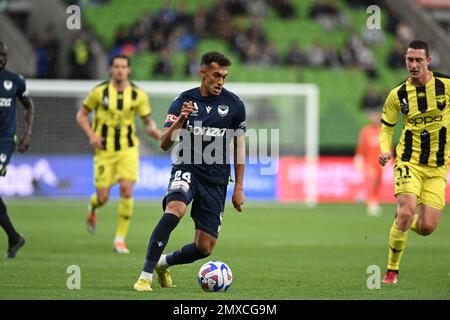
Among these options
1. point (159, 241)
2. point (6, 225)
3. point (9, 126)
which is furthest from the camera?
point (9, 126)

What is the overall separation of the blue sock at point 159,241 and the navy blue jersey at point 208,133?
629 millimetres

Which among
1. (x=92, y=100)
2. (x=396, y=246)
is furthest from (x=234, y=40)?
(x=396, y=246)

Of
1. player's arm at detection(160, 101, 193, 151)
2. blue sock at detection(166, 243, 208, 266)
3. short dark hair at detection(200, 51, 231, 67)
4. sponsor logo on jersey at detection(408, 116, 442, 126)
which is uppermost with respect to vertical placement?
short dark hair at detection(200, 51, 231, 67)

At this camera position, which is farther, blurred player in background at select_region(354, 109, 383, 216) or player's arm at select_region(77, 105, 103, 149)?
blurred player in background at select_region(354, 109, 383, 216)

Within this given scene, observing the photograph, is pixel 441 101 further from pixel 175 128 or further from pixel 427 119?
pixel 175 128

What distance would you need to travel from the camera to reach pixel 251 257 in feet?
42.0

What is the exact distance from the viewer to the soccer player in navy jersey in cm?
888

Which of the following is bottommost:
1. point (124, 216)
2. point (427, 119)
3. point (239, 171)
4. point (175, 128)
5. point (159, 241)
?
point (159, 241)

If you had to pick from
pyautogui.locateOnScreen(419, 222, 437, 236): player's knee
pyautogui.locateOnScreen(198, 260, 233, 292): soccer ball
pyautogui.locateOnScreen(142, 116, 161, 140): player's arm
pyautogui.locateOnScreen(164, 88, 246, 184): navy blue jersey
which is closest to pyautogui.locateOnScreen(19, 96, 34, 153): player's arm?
pyautogui.locateOnScreen(142, 116, 161, 140): player's arm

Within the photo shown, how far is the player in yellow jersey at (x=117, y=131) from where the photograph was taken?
1357 centimetres

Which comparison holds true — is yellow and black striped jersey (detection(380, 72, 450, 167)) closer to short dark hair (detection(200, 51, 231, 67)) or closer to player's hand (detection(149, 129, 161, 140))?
short dark hair (detection(200, 51, 231, 67))

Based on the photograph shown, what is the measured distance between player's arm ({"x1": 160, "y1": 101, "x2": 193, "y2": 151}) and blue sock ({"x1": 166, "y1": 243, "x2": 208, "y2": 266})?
105 centimetres

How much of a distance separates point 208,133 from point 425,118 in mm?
2548
